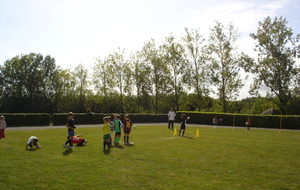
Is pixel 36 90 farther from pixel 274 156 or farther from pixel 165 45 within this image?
pixel 274 156

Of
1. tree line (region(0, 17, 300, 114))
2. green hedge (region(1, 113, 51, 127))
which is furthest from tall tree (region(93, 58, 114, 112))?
green hedge (region(1, 113, 51, 127))

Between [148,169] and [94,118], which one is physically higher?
[94,118]

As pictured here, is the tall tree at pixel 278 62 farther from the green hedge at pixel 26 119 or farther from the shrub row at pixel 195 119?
the green hedge at pixel 26 119

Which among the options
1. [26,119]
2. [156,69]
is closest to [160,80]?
[156,69]

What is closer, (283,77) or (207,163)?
(207,163)

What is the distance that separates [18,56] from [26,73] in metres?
5.07

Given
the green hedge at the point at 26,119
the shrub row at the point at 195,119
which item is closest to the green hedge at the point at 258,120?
the shrub row at the point at 195,119

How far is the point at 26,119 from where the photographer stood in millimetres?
34188

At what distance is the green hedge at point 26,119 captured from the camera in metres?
33.2

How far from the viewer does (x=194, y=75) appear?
180 ft

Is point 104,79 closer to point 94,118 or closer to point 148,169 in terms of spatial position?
point 94,118

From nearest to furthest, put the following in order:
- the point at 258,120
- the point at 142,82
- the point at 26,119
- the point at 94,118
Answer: the point at 26,119, the point at 258,120, the point at 94,118, the point at 142,82

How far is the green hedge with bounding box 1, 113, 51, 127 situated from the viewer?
33188mm

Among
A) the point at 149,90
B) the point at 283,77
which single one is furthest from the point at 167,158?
the point at 149,90
